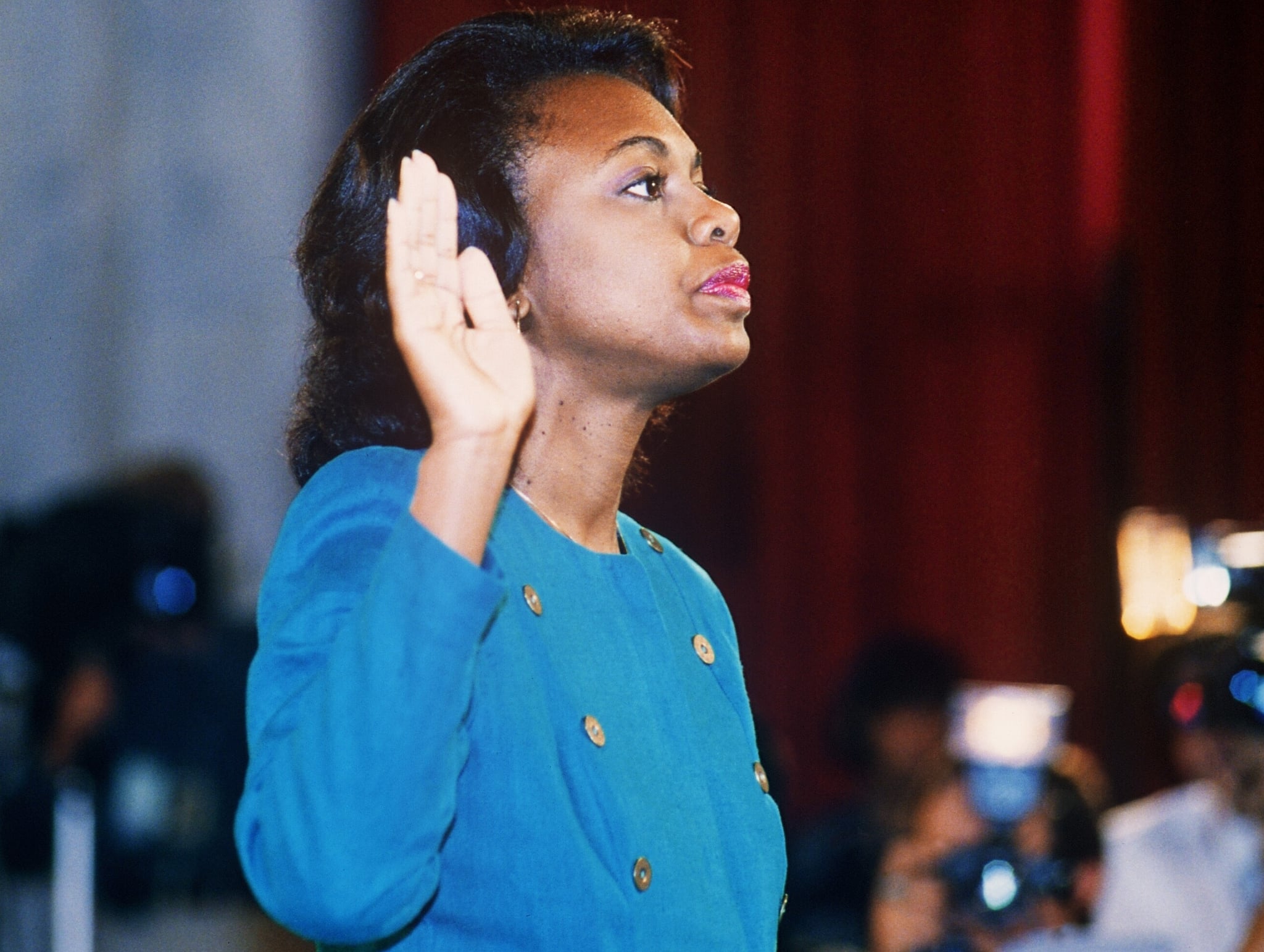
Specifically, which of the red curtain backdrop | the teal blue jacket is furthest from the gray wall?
the teal blue jacket

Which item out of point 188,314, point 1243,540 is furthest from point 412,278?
point 188,314

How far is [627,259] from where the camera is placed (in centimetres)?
118

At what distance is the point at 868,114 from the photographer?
4027mm

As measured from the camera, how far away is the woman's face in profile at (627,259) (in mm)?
1177

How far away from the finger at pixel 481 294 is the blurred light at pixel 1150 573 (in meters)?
3.41

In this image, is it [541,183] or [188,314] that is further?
[188,314]

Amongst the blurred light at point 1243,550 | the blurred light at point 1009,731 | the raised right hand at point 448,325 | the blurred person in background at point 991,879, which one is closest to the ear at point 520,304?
the raised right hand at point 448,325

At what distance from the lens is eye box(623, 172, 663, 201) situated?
1.21 metres

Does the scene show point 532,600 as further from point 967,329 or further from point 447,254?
point 967,329

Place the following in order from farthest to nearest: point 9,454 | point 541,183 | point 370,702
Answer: point 9,454 < point 541,183 < point 370,702

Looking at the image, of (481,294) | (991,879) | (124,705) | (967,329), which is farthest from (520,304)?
(967,329)

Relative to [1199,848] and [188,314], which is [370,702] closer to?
[1199,848]

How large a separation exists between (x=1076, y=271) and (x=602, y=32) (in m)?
3.05

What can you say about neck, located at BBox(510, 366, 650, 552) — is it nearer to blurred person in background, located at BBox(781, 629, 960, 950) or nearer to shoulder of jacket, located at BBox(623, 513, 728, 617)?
shoulder of jacket, located at BBox(623, 513, 728, 617)
